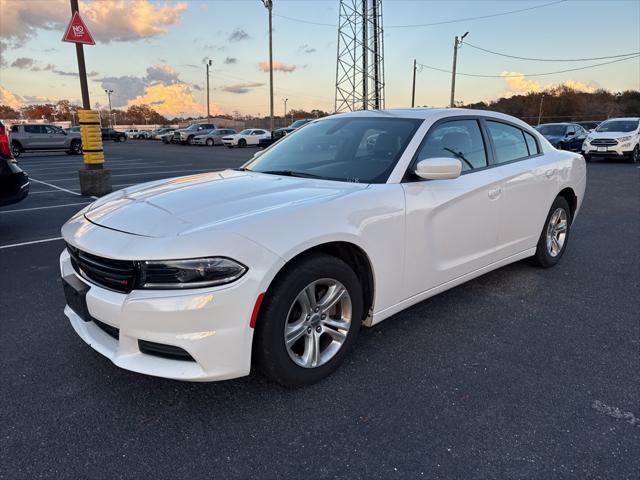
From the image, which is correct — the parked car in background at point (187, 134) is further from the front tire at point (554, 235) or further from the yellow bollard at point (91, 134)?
the front tire at point (554, 235)

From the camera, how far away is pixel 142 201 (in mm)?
2814

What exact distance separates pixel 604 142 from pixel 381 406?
61.4 ft

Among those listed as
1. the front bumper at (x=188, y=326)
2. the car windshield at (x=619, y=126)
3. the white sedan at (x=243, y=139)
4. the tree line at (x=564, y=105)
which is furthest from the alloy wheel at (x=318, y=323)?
the tree line at (x=564, y=105)

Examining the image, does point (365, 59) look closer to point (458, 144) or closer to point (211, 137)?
point (211, 137)

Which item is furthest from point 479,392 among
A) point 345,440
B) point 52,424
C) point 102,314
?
point 52,424

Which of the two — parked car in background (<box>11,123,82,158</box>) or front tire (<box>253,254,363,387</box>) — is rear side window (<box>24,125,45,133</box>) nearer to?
parked car in background (<box>11,123,82,158</box>)

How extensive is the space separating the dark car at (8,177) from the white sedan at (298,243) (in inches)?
138

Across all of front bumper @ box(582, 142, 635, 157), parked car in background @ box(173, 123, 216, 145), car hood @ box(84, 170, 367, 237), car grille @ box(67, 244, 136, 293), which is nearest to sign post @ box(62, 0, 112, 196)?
car hood @ box(84, 170, 367, 237)

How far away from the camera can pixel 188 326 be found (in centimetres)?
217

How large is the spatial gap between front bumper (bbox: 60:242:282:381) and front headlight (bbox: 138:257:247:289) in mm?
35

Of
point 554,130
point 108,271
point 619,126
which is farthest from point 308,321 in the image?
point 554,130

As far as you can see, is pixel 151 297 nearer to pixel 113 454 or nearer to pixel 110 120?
pixel 113 454

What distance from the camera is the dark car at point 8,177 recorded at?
18.6 feet

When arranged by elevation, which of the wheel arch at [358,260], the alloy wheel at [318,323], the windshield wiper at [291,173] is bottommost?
the alloy wheel at [318,323]
